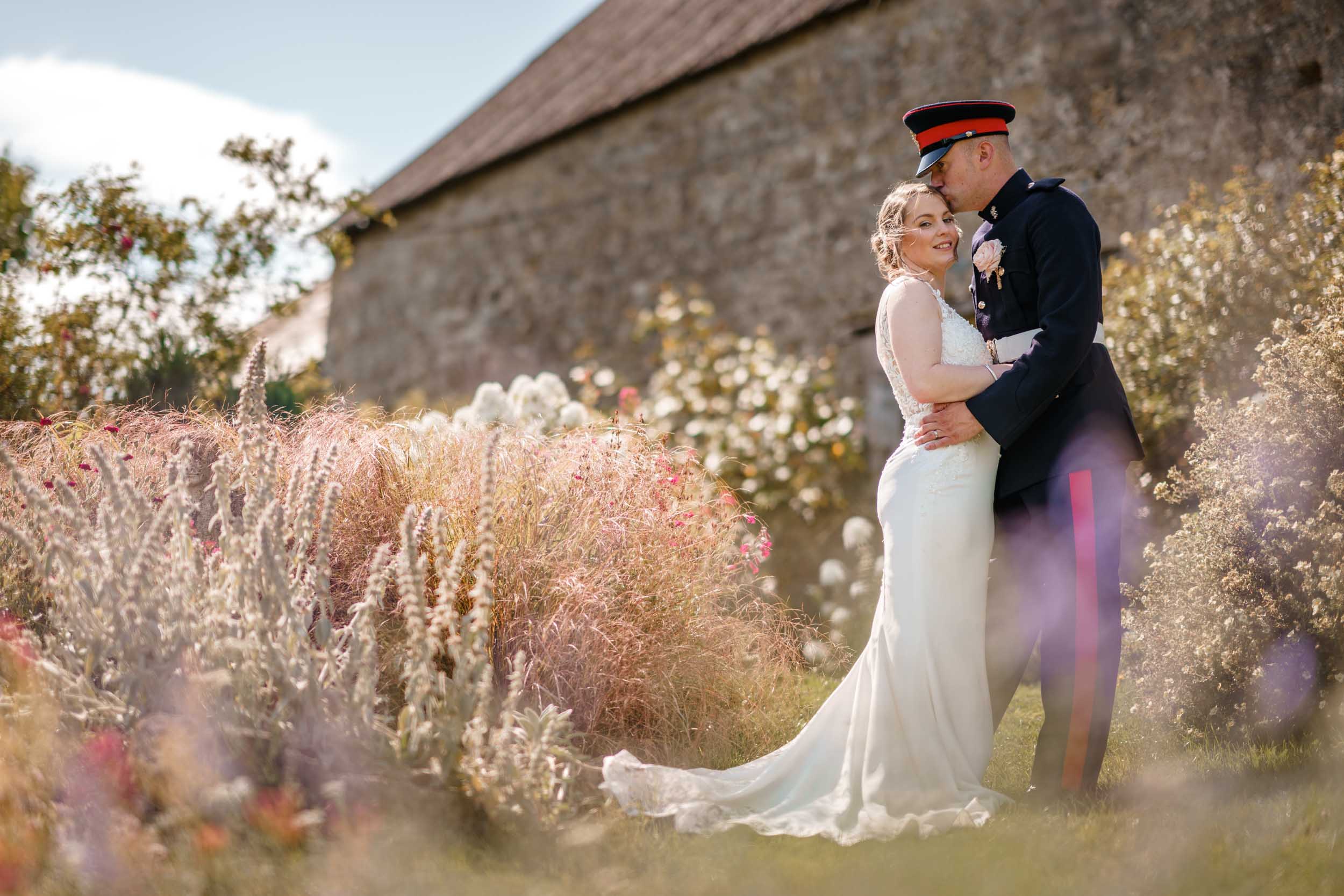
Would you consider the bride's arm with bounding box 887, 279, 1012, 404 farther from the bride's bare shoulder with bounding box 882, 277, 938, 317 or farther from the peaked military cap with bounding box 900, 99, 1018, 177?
the peaked military cap with bounding box 900, 99, 1018, 177

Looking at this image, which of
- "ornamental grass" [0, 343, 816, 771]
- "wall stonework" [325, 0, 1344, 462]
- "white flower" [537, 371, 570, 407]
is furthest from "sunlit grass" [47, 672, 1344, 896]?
"wall stonework" [325, 0, 1344, 462]

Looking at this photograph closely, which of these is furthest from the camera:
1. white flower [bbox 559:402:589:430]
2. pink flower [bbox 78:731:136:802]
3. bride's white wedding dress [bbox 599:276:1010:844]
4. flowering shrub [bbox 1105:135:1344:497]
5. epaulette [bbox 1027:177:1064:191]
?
white flower [bbox 559:402:589:430]

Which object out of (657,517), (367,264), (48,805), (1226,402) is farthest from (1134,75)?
(367,264)

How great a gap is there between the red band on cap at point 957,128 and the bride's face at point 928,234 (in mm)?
190

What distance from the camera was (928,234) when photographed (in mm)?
3061

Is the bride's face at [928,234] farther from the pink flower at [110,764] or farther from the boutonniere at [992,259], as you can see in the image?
the pink flower at [110,764]

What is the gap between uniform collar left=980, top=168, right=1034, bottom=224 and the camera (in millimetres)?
3145

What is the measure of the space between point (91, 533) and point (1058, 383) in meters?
2.84

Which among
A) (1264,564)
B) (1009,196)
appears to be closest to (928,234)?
(1009,196)

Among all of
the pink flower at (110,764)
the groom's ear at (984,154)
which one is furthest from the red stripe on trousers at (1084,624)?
the pink flower at (110,764)

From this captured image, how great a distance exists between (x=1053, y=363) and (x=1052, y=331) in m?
A: 0.10

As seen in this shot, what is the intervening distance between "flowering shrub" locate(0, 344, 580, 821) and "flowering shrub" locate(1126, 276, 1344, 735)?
2.20 metres

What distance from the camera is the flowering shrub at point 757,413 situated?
7.46 metres

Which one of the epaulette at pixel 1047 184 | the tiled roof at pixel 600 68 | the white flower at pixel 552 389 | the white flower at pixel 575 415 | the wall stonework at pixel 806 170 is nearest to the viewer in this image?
the epaulette at pixel 1047 184
